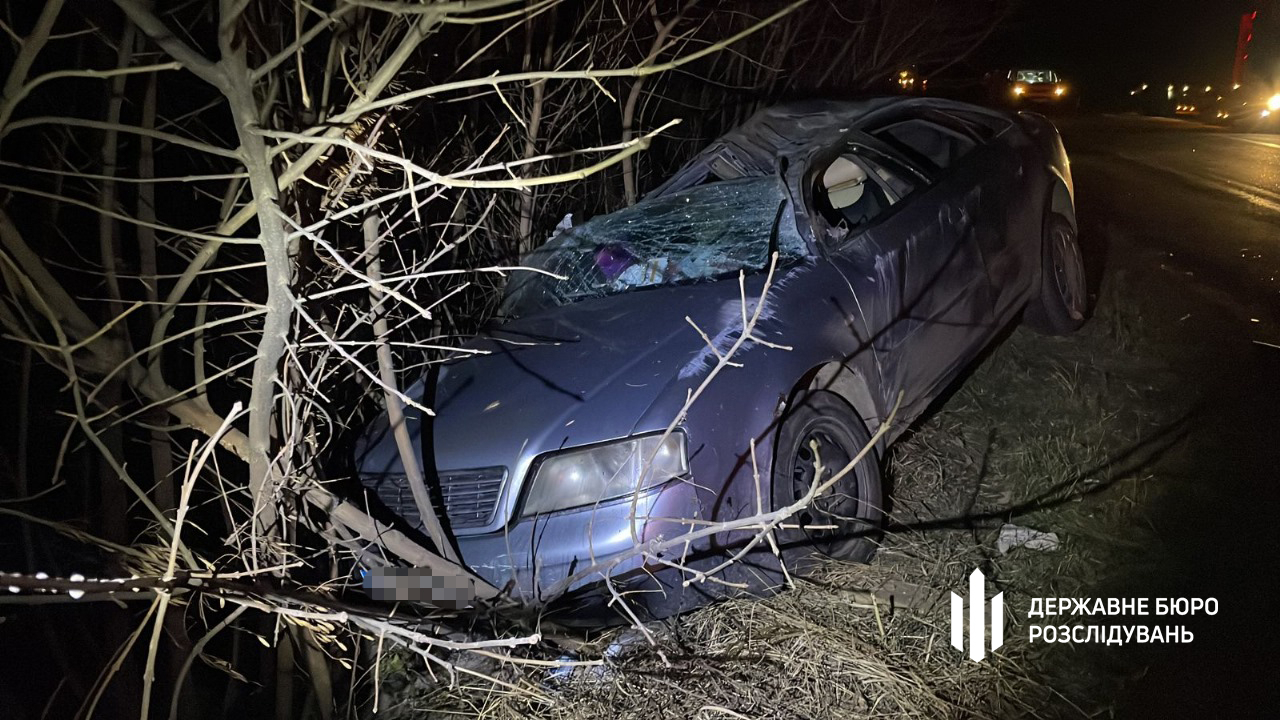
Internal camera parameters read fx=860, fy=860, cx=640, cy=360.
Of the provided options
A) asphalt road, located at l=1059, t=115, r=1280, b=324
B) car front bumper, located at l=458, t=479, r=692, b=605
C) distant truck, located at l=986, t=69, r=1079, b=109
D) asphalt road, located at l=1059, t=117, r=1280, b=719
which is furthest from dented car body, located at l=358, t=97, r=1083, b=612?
distant truck, located at l=986, t=69, r=1079, b=109

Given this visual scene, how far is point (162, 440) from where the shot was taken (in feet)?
8.45

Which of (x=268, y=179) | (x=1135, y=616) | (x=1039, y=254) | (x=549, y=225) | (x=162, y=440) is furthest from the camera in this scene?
(x=549, y=225)

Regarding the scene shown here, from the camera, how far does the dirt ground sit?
8.26ft

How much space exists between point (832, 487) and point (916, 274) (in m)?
1.17

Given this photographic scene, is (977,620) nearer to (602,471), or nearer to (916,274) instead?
(602,471)

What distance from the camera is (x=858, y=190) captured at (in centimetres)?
464

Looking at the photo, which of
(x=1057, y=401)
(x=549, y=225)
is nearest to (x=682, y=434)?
(x=1057, y=401)

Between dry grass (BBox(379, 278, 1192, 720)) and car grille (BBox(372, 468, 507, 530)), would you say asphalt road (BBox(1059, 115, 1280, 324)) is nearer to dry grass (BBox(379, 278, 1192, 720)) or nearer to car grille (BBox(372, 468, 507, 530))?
dry grass (BBox(379, 278, 1192, 720))

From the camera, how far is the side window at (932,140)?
14.8 ft

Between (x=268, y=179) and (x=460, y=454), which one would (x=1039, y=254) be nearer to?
(x=460, y=454)

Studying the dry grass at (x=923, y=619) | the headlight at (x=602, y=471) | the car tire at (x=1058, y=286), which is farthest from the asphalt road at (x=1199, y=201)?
the headlight at (x=602, y=471)

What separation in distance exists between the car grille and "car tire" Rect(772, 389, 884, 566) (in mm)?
939

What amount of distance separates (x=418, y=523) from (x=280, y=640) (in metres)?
0.54

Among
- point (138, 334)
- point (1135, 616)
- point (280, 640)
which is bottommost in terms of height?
point (1135, 616)
